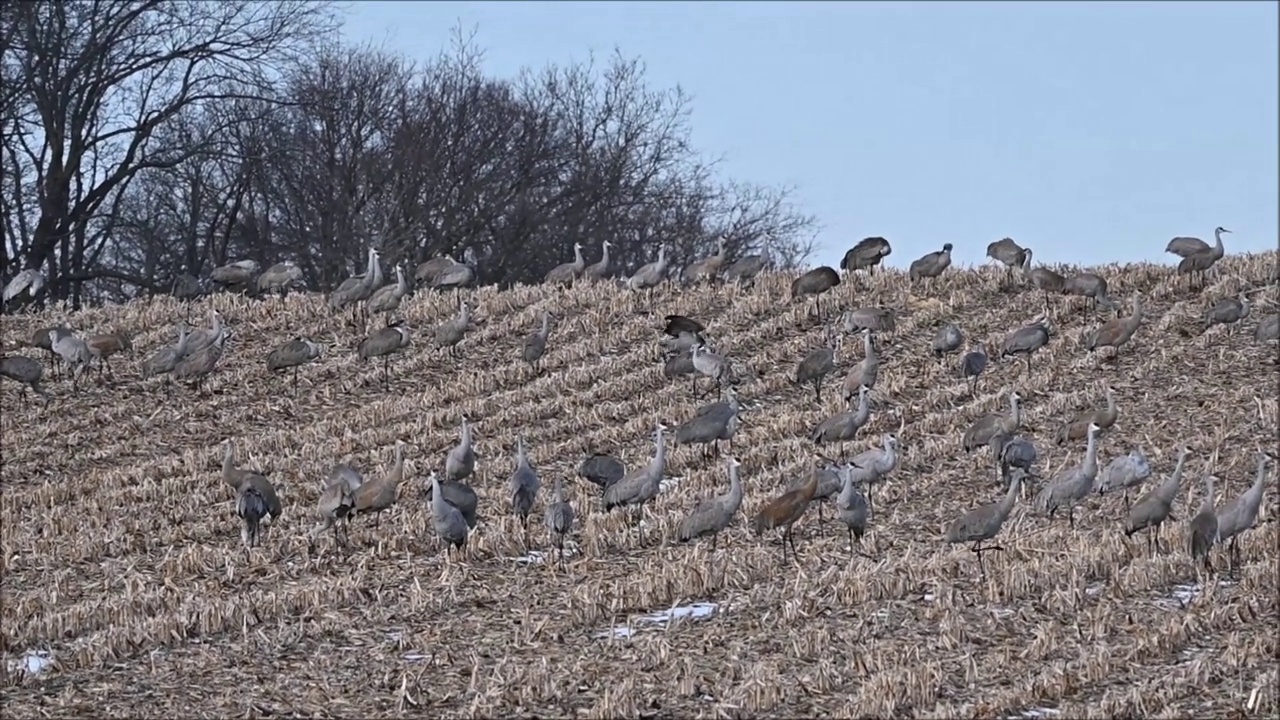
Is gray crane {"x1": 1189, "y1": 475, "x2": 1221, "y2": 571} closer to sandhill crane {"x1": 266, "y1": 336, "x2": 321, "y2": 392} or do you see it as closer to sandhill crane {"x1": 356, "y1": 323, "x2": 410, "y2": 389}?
sandhill crane {"x1": 356, "y1": 323, "x2": 410, "y2": 389}

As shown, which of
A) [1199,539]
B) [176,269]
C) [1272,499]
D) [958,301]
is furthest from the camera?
[176,269]

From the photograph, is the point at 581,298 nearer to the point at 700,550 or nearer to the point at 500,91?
the point at 700,550

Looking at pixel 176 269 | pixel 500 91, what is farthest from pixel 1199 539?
pixel 500 91

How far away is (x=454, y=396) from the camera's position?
62.2ft

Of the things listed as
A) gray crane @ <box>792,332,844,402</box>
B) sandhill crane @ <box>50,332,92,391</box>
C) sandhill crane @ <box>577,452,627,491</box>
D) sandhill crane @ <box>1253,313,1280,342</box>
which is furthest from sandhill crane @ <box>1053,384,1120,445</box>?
sandhill crane @ <box>50,332,92,391</box>

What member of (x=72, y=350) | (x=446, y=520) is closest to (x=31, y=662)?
(x=446, y=520)

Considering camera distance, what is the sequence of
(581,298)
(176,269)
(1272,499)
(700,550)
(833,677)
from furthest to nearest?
1. (176,269)
2. (581,298)
3. (1272,499)
4. (700,550)
5. (833,677)

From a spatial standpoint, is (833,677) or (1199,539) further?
(1199,539)

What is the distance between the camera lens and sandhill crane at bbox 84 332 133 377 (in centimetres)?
2006

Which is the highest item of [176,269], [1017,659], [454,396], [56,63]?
[56,63]

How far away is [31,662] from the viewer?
10977 millimetres

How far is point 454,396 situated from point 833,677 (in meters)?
9.70

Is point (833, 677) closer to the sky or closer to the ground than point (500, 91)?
closer to the ground

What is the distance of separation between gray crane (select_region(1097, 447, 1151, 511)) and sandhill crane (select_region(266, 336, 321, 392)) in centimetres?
861
